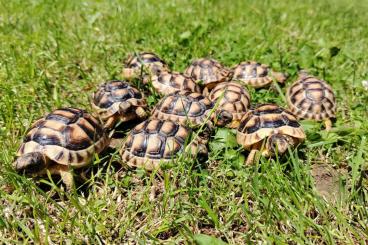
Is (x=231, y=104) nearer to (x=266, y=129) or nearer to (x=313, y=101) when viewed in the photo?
(x=266, y=129)

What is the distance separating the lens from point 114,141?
12.6 ft

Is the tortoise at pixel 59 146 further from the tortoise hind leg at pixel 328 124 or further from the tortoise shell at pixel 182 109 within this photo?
the tortoise hind leg at pixel 328 124

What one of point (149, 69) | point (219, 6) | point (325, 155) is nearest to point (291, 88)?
point (325, 155)

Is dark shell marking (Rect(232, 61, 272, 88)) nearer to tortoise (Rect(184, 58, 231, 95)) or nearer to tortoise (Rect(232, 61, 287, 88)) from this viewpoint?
tortoise (Rect(232, 61, 287, 88))

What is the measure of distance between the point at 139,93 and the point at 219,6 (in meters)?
4.41

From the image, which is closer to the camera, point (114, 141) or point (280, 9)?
point (114, 141)

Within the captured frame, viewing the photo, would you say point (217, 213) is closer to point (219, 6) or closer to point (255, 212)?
point (255, 212)

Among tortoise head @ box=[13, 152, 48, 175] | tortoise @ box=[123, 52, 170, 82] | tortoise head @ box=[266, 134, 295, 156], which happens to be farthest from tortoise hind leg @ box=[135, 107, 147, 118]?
tortoise head @ box=[266, 134, 295, 156]

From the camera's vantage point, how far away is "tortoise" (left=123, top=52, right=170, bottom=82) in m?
4.63

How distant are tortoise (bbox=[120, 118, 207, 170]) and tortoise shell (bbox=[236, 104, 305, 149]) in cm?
45

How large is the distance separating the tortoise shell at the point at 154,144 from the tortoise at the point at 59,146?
280mm

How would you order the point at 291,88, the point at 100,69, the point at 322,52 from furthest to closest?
the point at 322,52 → the point at 100,69 → the point at 291,88

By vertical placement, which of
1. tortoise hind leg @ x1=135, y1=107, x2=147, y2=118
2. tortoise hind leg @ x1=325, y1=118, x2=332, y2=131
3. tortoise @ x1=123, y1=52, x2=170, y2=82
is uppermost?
tortoise @ x1=123, y1=52, x2=170, y2=82

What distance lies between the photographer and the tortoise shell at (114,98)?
4023 millimetres
